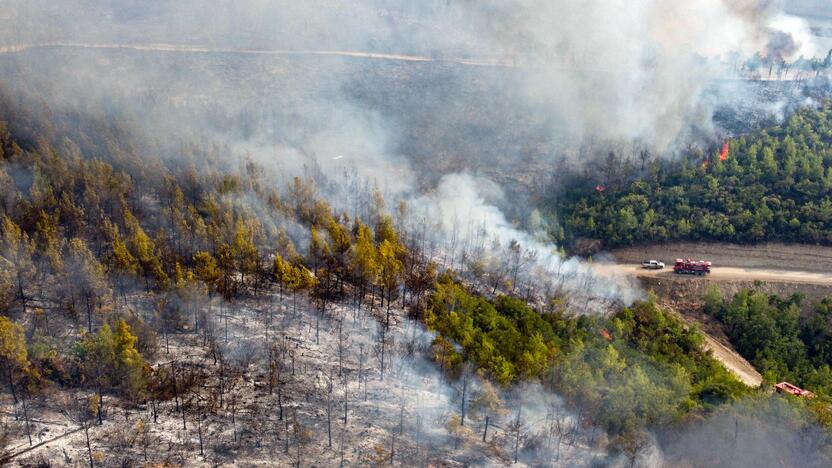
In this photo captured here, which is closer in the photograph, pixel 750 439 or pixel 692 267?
pixel 750 439

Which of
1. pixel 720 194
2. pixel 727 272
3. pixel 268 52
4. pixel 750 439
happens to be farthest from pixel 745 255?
pixel 268 52

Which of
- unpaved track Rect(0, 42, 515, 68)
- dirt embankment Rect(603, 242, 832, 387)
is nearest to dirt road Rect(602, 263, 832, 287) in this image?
dirt embankment Rect(603, 242, 832, 387)

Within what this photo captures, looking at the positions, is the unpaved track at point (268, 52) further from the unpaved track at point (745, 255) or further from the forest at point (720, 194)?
the unpaved track at point (745, 255)

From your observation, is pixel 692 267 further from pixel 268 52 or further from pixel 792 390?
pixel 268 52

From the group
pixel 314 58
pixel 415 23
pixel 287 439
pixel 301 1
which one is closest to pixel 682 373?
pixel 287 439

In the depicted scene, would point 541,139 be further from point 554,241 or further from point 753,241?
point 753,241
